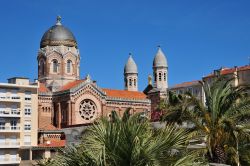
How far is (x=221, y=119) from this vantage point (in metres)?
20.0

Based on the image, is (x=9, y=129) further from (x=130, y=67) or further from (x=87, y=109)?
(x=130, y=67)

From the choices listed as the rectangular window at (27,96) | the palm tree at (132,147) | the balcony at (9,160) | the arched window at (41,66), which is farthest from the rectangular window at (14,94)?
the palm tree at (132,147)

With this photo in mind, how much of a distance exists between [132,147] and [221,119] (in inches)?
322

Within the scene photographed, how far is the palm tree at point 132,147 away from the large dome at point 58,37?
87182mm

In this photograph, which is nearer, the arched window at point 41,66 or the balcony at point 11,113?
the balcony at point 11,113

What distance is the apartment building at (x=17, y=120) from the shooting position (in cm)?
6806

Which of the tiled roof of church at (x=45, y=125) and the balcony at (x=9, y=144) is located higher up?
the tiled roof of church at (x=45, y=125)

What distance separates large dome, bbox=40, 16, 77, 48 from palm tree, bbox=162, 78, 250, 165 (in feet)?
262

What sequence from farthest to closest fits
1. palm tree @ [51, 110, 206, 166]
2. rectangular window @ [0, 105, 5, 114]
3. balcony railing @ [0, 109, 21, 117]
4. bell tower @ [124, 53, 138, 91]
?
bell tower @ [124, 53, 138, 91], rectangular window @ [0, 105, 5, 114], balcony railing @ [0, 109, 21, 117], palm tree @ [51, 110, 206, 166]

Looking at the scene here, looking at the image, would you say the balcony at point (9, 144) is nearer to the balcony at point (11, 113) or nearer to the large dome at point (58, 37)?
the balcony at point (11, 113)

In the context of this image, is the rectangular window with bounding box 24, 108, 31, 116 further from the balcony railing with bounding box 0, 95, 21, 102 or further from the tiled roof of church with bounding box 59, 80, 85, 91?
the tiled roof of church with bounding box 59, 80, 85, 91

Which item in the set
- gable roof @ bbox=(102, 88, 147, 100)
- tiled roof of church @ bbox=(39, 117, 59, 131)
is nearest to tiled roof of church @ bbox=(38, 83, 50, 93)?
tiled roof of church @ bbox=(39, 117, 59, 131)

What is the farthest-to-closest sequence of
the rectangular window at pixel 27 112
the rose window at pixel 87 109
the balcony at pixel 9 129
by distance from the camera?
the rose window at pixel 87 109 → the rectangular window at pixel 27 112 → the balcony at pixel 9 129

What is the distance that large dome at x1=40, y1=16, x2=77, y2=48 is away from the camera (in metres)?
99.2
